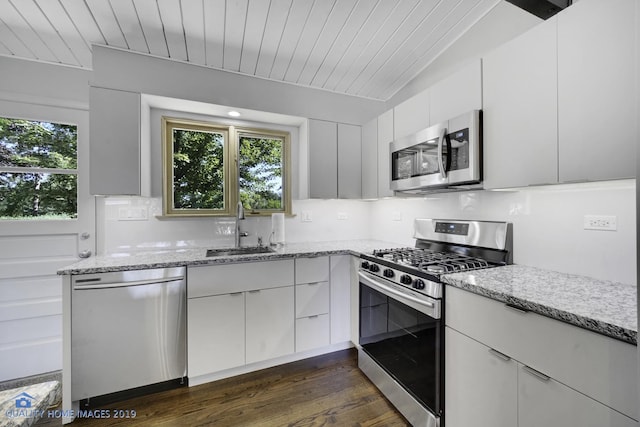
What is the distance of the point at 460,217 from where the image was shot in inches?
80.0

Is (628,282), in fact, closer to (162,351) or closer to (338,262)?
(338,262)

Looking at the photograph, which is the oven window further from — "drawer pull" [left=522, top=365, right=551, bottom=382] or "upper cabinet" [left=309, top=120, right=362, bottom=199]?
"upper cabinet" [left=309, top=120, right=362, bottom=199]

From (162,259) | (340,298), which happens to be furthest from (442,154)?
(162,259)

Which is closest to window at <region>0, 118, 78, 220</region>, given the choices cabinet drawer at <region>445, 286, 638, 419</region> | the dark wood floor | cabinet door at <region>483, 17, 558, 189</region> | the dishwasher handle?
the dishwasher handle

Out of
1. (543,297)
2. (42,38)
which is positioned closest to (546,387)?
(543,297)

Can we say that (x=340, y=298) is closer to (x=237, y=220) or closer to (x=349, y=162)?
(x=237, y=220)

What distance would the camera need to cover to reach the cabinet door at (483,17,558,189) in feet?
4.00

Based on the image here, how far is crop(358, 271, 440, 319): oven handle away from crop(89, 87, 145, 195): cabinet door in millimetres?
1872

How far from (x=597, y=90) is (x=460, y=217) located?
3.63 ft

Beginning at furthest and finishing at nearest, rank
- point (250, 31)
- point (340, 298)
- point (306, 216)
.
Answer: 1. point (306, 216)
2. point (340, 298)
3. point (250, 31)

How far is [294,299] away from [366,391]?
83cm

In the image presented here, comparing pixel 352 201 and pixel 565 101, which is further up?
pixel 565 101

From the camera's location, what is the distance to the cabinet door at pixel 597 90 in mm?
979

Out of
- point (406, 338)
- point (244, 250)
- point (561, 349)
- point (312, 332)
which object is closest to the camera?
point (561, 349)
